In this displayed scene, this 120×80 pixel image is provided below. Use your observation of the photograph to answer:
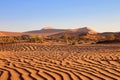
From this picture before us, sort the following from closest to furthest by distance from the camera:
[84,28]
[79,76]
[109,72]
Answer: [79,76] < [109,72] < [84,28]

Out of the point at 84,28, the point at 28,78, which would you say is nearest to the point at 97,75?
the point at 28,78

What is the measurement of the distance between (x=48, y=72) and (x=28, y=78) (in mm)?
931

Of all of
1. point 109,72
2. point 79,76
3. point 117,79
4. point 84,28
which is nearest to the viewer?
point 117,79

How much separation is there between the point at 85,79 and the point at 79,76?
0.36m

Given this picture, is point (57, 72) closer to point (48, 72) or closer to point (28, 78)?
point (48, 72)

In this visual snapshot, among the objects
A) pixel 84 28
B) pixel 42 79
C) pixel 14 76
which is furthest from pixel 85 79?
pixel 84 28

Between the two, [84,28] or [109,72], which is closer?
[109,72]

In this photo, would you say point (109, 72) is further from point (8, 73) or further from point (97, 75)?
point (8, 73)

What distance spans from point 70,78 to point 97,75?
0.70 m

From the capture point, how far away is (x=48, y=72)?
6.88 metres

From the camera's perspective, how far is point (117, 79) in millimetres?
5867

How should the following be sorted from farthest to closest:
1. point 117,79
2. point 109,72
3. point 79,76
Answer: point 109,72 → point 79,76 → point 117,79

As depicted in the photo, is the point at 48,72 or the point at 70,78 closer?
the point at 70,78

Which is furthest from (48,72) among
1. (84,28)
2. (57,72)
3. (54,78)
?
(84,28)
